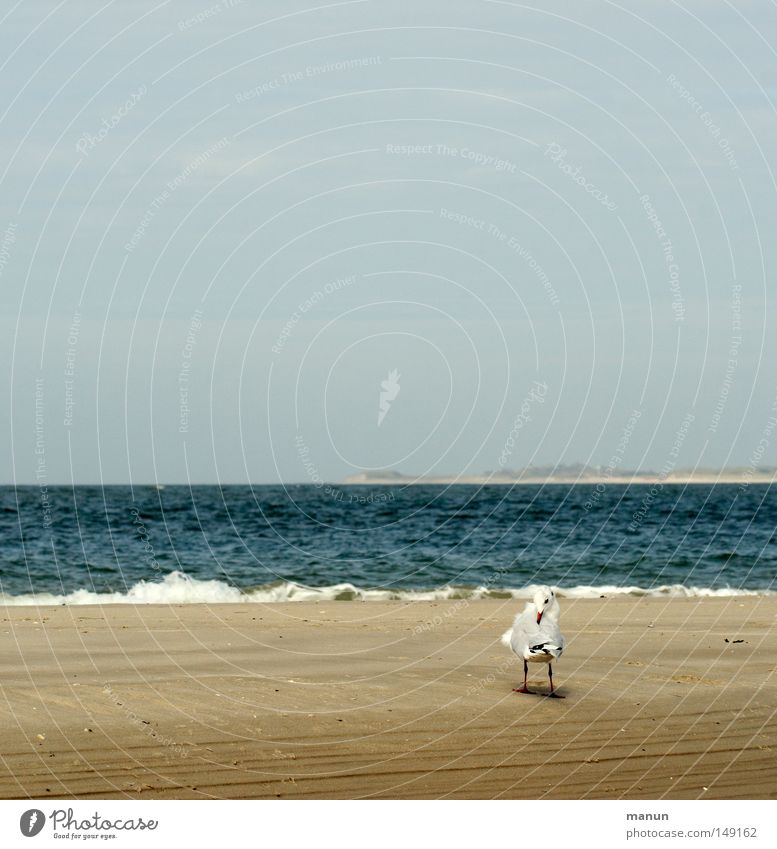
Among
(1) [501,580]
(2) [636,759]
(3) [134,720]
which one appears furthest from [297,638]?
(1) [501,580]

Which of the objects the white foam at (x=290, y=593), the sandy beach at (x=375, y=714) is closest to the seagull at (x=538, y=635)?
the sandy beach at (x=375, y=714)

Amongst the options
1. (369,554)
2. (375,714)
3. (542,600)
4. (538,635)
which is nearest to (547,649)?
(538,635)

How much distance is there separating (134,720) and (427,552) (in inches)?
1251

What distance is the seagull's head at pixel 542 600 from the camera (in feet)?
42.8

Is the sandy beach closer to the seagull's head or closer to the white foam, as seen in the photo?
the seagull's head

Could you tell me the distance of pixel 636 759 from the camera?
10.4 meters

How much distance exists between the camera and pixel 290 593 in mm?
28547

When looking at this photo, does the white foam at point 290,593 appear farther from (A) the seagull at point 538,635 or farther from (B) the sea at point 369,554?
(A) the seagull at point 538,635

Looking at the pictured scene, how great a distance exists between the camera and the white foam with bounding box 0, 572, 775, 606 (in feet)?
89.0

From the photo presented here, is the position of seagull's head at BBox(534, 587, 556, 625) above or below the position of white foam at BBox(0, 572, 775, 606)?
above

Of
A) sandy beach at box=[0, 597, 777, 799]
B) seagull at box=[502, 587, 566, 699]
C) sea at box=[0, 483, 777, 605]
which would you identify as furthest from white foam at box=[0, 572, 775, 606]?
seagull at box=[502, 587, 566, 699]

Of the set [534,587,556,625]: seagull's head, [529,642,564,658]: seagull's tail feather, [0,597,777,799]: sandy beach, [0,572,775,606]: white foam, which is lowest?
[0,597,777,799]: sandy beach

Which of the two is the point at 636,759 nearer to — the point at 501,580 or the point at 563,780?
the point at 563,780

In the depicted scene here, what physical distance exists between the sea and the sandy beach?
34.8ft
